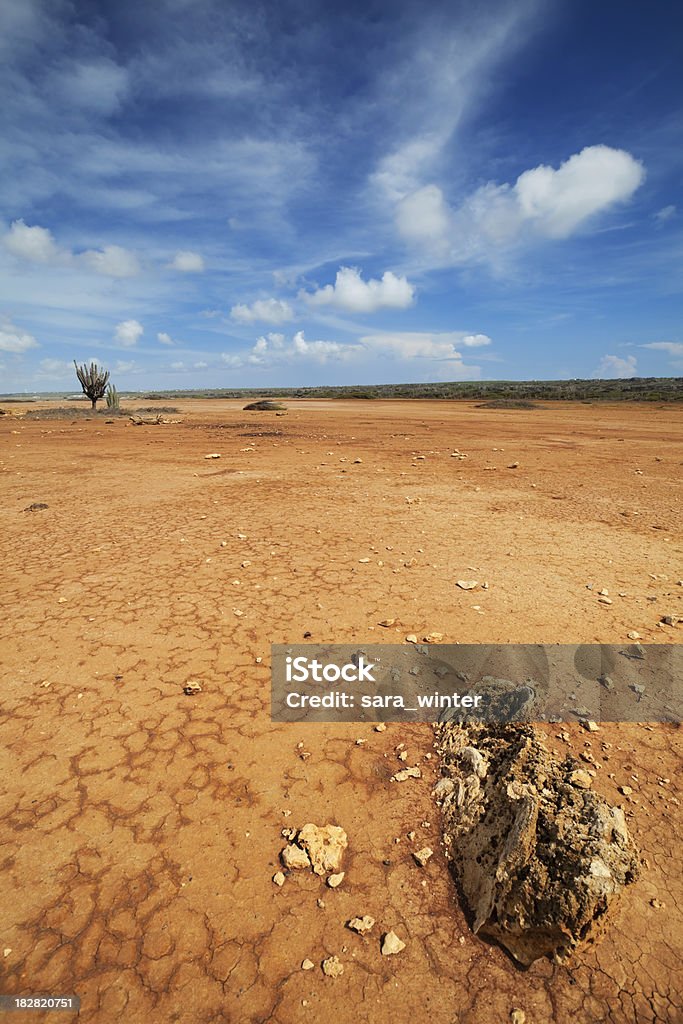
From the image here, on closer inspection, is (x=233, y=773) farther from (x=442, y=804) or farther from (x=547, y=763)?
(x=547, y=763)

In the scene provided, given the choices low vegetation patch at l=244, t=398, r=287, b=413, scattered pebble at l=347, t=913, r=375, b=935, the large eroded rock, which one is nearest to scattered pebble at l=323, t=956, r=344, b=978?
scattered pebble at l=347, t=913, r=375, b=935

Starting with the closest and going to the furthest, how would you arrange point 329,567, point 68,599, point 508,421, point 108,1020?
point 108,1020, point 68,599, point 329,567, point 508,421

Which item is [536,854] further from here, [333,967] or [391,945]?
[333,967]

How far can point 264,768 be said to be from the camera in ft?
9.59

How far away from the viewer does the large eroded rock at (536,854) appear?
1892mm

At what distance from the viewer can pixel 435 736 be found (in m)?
3.13

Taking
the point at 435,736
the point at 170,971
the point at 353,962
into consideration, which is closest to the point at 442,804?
the point at 435,736

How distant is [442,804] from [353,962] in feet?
2.92

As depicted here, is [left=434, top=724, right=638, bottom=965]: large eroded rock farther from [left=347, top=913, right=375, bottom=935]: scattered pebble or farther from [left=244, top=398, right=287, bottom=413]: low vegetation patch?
[left=244, top=398, right=287, bottom=413]: low vegetation patch

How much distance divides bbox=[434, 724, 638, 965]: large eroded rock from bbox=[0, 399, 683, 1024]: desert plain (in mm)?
131

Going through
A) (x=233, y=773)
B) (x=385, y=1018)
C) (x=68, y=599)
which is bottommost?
(x=385, y=1018)

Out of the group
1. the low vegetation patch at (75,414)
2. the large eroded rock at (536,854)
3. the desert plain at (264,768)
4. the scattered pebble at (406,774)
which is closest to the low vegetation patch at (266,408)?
the low vegetation patch at (75,414)

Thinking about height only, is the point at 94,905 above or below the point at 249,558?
below

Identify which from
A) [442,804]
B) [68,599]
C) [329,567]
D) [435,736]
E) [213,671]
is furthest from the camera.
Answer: [329,567]
